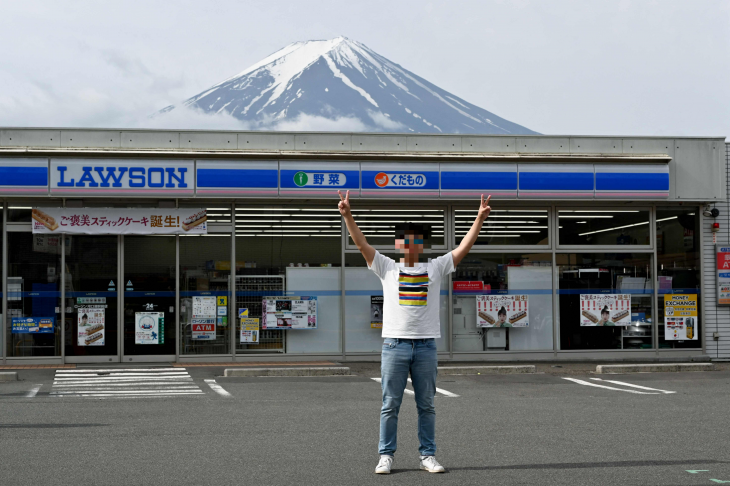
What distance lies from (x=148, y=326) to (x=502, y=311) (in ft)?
22.9

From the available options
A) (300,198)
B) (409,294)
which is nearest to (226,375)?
(300,198)

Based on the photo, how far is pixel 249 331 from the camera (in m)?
15.2

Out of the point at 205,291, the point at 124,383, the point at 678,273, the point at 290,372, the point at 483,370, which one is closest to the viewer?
the point at 124,383

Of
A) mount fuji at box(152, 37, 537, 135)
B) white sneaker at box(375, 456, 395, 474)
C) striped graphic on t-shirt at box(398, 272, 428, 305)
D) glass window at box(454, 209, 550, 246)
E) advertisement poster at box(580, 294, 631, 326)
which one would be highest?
mount fuji at box(152, 37, 537, 135)

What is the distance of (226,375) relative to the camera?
42.1ft

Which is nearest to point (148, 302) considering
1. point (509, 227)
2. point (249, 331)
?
point (249, 331)

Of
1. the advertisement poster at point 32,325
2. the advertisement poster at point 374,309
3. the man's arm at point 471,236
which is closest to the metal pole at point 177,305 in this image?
the advertisement poster at point 32,325

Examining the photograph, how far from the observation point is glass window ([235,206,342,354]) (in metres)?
15.2

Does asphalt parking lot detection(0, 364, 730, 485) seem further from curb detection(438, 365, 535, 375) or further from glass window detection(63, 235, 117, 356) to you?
glass window detection(63, 235, 117, 356)

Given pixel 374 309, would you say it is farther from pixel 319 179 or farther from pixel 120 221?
pixel 120 221

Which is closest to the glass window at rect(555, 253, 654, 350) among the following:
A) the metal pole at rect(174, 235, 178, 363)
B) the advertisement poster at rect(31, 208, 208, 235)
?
the advertisement poster at rect(31, 208, 208, 235)

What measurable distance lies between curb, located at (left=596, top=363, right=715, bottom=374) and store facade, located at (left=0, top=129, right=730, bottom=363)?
61.0 inches

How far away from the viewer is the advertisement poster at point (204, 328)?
49.3 ft

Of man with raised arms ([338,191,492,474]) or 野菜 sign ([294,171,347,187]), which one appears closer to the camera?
man with raised arms ([338,191,492,474])
